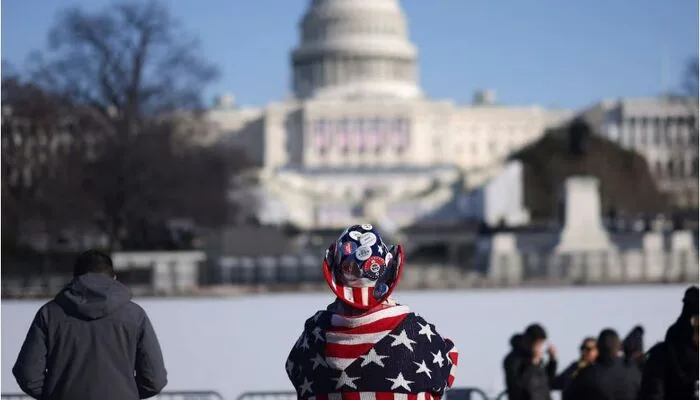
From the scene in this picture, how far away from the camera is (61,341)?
559 cm

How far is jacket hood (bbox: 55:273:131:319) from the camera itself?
218 inches

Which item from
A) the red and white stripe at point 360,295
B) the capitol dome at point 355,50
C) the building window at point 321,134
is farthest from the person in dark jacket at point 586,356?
the building window at point 321,134

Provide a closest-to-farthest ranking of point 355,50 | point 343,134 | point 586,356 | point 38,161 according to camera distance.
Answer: point 586,356 < point 38,161 < point 355,50 < point 343,134

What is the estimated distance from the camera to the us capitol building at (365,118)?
376 ft

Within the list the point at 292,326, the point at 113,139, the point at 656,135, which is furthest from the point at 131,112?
the point at 656,135

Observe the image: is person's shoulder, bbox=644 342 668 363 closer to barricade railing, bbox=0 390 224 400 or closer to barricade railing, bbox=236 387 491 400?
barricade railing, bbox=236 387 491 400

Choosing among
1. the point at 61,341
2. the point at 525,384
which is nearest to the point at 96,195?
the point at 525,384

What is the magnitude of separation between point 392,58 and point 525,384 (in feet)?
358

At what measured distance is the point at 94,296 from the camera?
556 cm

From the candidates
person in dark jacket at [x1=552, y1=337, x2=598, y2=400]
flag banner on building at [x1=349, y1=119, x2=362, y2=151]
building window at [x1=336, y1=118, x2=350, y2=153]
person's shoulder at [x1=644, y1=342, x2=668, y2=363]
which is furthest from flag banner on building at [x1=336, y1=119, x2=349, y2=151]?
person's shoulder at [x1=644, y1=342, x2=668, y2=363]

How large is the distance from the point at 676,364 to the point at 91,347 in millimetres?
1999

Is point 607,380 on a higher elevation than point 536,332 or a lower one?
lower

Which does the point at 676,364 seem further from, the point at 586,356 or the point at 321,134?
the point at 321,134

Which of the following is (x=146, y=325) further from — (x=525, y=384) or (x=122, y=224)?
(x=122, y=224)
